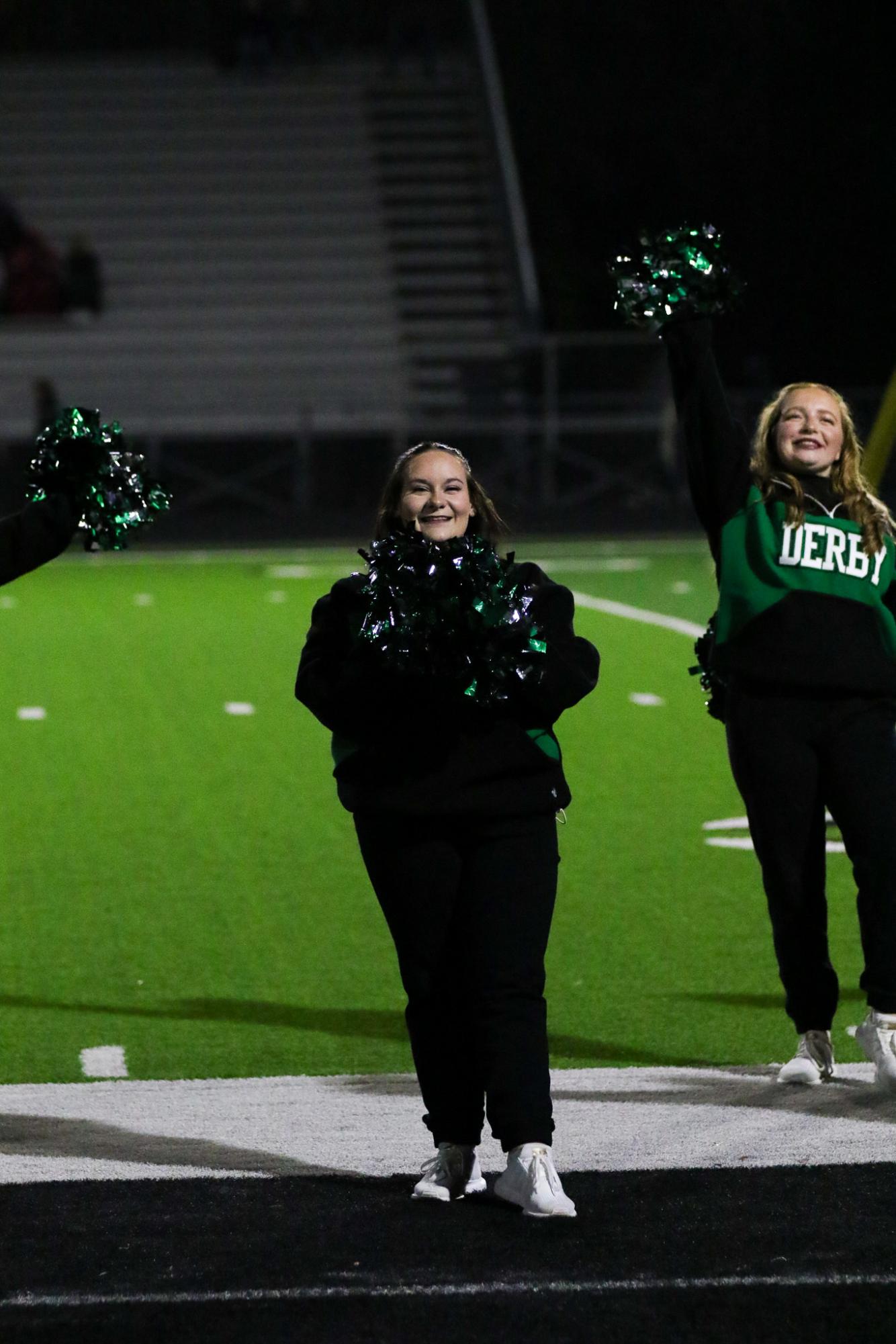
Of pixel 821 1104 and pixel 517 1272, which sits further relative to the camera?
pixel 821 1104

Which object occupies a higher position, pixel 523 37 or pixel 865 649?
pixel 523 37

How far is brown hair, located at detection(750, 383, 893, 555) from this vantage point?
484 centimetres

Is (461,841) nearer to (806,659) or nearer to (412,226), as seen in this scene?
(806,659)

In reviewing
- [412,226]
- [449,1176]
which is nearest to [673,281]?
[449,1176]

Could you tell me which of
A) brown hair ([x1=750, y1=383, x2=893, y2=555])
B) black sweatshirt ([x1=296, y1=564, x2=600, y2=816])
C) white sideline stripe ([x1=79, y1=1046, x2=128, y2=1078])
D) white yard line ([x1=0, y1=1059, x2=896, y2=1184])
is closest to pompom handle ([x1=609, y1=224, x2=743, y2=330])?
brown hair ([x1=750, y1=383, x2=893, y2=555])

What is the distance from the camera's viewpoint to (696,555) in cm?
2194

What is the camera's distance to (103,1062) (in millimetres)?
5305

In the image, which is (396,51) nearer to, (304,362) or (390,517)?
(304,362)

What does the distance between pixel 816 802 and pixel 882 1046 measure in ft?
1.67

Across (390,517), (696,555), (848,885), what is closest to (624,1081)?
(390,517)

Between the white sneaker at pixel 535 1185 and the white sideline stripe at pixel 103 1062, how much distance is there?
1.42 metres

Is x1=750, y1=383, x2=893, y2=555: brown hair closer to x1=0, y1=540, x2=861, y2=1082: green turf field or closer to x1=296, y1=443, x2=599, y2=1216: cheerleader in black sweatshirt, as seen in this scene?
x1=296, y1=443, x2=599, y2=1216: cheerleader in black sweatshirt

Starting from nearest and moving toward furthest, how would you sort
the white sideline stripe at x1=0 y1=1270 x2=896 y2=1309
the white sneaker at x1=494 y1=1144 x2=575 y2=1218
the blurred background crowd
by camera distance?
1. the white sideline stripe at x1=0 y1=1270 x2=896 y2=1309
2. the white sneaker at x1=494 y1=1144 x2=575 y2=1218
3. the blurred background crowd

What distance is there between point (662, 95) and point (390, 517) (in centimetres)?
2666
